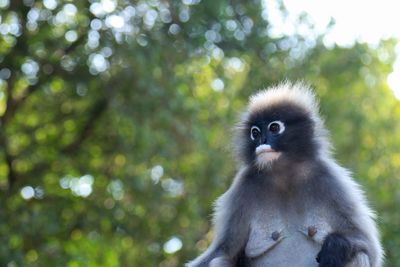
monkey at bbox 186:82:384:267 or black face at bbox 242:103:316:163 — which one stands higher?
black face at bbox 242:103:316:163

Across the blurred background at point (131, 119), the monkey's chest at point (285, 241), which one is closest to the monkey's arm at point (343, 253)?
the monkey's chest at point (285, 241)

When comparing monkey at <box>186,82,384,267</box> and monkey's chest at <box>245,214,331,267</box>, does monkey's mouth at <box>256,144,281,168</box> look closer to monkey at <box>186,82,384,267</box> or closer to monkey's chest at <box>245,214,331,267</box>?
monkey at <box>186,82,384,267</box>

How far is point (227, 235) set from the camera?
23.6 feet

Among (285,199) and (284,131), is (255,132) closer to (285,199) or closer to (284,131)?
(284,131)

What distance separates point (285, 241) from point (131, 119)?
6.92 meters

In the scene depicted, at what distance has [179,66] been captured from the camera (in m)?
13.8

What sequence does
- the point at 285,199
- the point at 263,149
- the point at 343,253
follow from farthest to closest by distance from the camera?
the point at 285,199, the point at 263,149, the point at 343,253

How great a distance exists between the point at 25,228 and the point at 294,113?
272 inches

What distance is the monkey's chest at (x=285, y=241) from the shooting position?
6910 mm

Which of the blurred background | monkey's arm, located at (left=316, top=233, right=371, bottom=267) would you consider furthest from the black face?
the blurred background

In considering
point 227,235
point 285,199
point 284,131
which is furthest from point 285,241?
point 284,131

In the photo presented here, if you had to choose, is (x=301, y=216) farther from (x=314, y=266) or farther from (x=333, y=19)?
(x=333, y=19)

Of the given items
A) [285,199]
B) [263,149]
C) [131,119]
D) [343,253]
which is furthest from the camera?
[131,119]

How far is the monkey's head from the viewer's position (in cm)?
713
